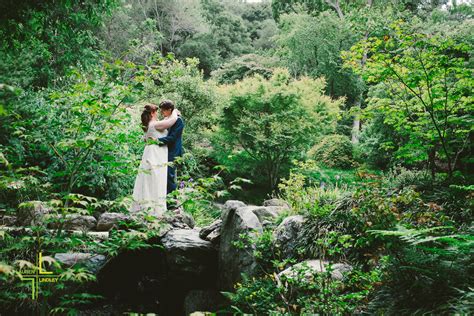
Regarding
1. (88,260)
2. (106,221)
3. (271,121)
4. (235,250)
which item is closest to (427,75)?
(235,250)

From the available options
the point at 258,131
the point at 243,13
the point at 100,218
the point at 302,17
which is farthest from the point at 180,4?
the point at 100,218

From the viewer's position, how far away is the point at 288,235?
13.5 feet

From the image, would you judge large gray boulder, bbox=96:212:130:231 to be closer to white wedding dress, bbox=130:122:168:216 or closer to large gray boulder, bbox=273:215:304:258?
white wedding dress, bbox=130:122:168:216

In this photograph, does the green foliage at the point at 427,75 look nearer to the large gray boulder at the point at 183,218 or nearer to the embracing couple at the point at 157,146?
the embracing couple at the point at 157,146

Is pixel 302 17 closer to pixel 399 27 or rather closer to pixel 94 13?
pixel 94 13

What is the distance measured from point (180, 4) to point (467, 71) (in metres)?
26.1

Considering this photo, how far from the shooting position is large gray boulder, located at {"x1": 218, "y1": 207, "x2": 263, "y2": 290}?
3.83 m

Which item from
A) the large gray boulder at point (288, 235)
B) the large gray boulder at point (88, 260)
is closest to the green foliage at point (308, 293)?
the large gray boulder at point (288, 235)

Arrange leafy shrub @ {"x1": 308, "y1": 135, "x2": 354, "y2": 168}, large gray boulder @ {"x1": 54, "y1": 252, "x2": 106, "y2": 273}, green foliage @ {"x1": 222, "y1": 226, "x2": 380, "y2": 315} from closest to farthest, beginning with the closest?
green foliage @ {"x1": 222, "y1": 226, "x2": 380, "y2": 315}, large gray boulder @ {"x1": 54, "y1": 252, "x2": 106, "y2": 273}, leafy shrub @ {"x1": 308, "y1": 135, "x2": 354, "y2": 168}

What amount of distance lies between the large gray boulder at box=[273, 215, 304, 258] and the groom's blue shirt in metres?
2.30

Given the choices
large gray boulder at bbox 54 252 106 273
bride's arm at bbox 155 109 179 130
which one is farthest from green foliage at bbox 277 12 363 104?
large gray boulder at bbox 54 252 106 273

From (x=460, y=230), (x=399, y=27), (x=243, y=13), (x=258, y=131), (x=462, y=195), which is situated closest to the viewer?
(x=460, y=230)

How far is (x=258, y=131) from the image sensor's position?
11.2 m

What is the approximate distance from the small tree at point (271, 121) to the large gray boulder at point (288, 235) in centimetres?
678
